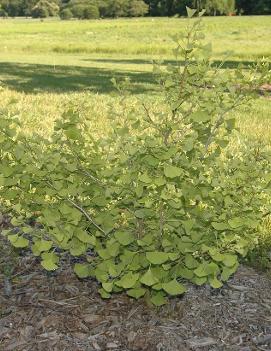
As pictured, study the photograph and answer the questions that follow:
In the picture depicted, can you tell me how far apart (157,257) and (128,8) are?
104953 mm

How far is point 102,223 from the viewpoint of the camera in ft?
11.2

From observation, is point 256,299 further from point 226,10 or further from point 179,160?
point 226,10

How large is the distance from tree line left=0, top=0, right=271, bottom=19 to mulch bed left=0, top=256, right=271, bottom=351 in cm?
8019

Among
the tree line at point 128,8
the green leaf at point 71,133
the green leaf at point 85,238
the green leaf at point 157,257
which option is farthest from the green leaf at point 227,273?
the tree line at point 128,8

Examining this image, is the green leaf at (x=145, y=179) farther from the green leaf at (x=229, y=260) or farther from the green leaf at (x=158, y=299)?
the green leaf at (x=158, y=299)

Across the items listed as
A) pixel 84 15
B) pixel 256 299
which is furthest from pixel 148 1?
pixel 256 299

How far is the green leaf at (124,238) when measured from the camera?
322 cm

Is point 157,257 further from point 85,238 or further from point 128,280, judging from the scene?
point 85,238

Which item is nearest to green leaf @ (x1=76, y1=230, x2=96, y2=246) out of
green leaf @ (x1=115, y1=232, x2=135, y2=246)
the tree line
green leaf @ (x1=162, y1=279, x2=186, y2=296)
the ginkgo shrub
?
the ginkgo shrub

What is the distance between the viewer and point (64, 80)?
19.2 metres

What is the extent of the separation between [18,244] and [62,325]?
0.63 metres

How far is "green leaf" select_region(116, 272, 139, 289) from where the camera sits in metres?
3.20

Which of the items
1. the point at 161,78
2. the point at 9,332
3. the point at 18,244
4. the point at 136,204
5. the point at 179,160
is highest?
the point at 161,78

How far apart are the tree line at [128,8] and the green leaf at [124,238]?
80.7 m
